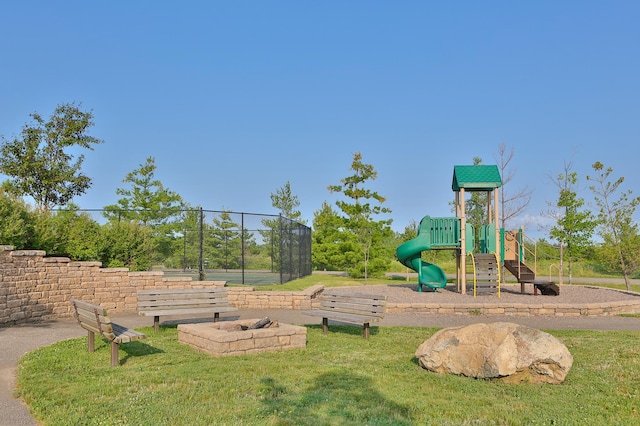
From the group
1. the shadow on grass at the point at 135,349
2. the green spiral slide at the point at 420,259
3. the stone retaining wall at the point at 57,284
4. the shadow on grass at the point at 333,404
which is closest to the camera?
the shadow on grass at the point at 333,404

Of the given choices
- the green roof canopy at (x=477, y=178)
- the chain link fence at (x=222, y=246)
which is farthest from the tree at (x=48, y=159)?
the green roof canopy at (x=477, y=178)

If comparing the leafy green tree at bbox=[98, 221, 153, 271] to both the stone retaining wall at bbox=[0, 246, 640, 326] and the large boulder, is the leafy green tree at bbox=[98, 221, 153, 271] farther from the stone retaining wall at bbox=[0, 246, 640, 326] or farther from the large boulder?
the large boulder

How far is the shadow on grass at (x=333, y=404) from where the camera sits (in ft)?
16.5

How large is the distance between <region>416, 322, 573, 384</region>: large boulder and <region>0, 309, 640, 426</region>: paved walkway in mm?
4678

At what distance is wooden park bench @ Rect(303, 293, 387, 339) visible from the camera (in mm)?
9641

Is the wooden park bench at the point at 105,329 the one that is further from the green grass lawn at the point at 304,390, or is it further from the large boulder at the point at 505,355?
the large boulder at the point at 505,355

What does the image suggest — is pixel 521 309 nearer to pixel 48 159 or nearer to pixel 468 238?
pixel 468 238

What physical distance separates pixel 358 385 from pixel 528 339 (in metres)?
2.11

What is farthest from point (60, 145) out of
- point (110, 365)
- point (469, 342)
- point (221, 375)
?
point (469, 342)

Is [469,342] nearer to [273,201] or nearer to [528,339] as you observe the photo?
[528,339]

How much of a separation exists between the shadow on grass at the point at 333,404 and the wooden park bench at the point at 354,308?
310 centimetres

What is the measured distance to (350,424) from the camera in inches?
193

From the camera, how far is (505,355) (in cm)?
636

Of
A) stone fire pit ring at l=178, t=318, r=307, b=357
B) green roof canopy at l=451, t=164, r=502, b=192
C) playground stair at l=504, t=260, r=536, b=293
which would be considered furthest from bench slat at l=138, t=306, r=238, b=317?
playground stair at l=504, t=260, r=536, b=293
